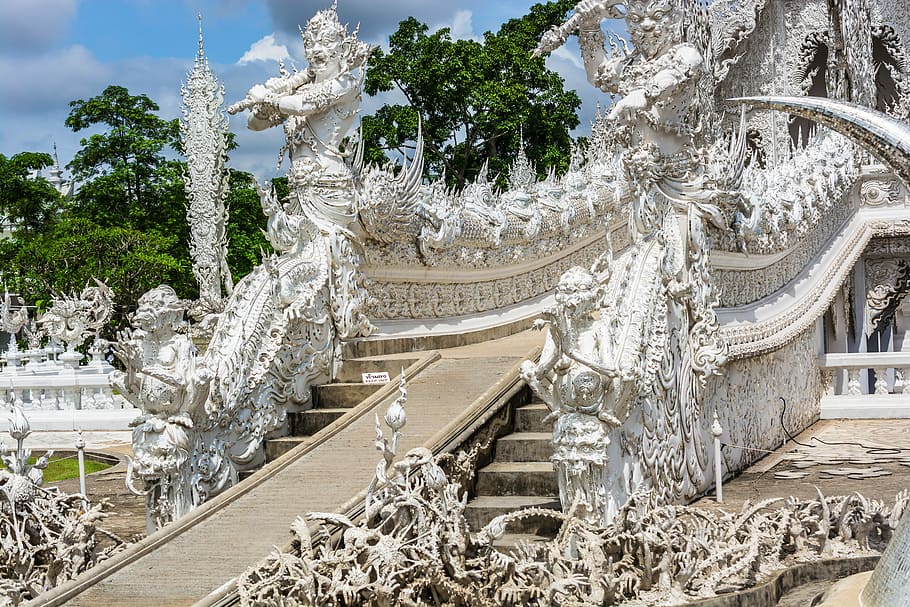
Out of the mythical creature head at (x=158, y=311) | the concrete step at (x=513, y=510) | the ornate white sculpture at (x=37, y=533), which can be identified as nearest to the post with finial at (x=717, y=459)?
the concrete step at (x=513, y=510)

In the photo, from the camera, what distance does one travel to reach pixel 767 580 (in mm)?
6125

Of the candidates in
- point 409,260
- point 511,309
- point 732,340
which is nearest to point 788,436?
point 732,340

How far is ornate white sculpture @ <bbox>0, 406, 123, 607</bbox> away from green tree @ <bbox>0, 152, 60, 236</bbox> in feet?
95.8

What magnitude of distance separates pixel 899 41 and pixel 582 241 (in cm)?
553

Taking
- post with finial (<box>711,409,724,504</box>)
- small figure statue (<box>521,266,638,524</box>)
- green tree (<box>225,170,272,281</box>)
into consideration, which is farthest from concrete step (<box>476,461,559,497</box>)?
green tree (<box>225,170,272,281</box>)

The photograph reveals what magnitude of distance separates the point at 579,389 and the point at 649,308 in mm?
983

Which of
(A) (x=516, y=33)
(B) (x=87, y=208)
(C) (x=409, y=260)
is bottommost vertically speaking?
(C) (x=409, y=260)

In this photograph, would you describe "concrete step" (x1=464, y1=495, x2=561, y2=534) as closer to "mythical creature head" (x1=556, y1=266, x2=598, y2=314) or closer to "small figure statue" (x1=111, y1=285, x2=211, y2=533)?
"mythical creature head" (x1=556, y1=266, x2=598, y2=314)

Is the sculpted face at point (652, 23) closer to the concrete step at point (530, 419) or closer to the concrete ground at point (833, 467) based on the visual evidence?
the concrete step at point (530, 419)

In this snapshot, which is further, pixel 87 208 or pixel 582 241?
pixel 87 208

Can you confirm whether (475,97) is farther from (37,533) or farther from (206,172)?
(37,533)

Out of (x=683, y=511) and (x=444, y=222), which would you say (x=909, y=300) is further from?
(x=683, y=511)

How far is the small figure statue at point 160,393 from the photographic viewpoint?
6.98m

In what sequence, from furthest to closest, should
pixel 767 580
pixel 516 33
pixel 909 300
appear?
pixel 516 33 < pixel 909 300 < pixel 767 580
